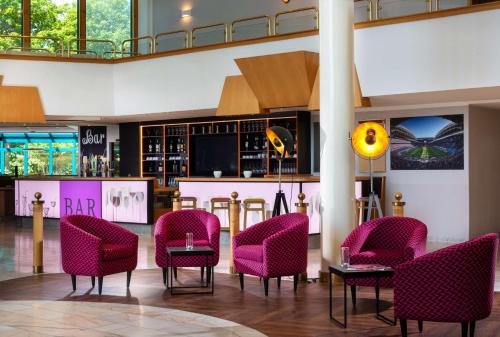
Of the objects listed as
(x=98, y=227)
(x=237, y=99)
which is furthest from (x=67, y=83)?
(x=98, y=227)

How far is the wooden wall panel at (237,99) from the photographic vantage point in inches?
508

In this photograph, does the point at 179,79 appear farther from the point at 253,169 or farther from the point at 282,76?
the point at 282,76

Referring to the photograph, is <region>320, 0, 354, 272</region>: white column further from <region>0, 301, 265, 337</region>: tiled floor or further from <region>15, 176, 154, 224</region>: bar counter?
<region>15, 176, 154, 224</region>: bar counter

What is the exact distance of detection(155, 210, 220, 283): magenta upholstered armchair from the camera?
763 centimetres

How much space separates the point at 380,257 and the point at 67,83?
10.3m

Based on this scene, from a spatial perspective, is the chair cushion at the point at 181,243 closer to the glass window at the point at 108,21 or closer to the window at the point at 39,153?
the glass window at the point at 108,21

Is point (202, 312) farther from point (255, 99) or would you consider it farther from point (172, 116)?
point (172, 116)

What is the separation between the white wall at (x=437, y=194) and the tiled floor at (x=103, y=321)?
24.7ft

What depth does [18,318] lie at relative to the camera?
5.77m

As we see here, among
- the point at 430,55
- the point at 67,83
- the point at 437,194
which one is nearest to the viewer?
the point at 430,55

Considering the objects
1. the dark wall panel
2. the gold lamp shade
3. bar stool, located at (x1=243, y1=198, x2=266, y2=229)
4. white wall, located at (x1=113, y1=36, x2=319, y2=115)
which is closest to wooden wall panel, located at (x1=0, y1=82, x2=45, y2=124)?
white wall, located at (x1=113, y1=36, x2=319, y2=115)

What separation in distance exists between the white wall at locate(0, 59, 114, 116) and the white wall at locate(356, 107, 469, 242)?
19.6ft

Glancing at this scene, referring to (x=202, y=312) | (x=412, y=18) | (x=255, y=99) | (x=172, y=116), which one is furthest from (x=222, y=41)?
(x=202, y=312)

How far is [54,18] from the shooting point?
17656 mm
